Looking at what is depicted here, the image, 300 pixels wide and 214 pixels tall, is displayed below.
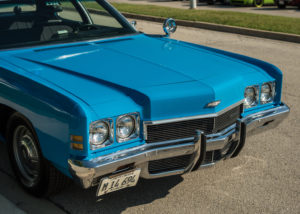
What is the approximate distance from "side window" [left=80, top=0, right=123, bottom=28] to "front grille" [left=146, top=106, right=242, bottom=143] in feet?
6.80

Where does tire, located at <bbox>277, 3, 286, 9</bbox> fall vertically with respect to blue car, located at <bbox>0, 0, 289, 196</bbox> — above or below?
Result: below

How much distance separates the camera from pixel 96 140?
10.8 feet

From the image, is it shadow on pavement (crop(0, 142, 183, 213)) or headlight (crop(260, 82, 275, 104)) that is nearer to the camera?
shadow on pavement (crop(0, 142, 183, 213))

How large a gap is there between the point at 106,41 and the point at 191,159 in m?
1.80

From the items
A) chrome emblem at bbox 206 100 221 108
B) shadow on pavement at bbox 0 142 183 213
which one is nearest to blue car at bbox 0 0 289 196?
chrome emblem at bbox 206 100 221 108

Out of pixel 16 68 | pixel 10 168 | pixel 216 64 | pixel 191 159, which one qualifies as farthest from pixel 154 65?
pixel 10 168

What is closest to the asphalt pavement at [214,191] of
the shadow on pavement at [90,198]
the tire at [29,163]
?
the shadow on pavement at [90,198]

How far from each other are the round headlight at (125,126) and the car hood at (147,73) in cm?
15

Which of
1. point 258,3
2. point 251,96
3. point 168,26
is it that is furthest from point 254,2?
point 251,96

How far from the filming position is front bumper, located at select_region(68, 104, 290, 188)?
3.21m

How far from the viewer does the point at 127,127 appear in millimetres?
3410

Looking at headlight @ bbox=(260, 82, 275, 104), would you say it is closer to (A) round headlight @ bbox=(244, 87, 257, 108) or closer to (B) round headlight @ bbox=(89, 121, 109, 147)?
(A) round headlight @ bbox=(244, 87, 257, 108)

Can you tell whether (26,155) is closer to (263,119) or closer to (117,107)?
Answer: (117,107)

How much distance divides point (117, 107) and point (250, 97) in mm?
1484
